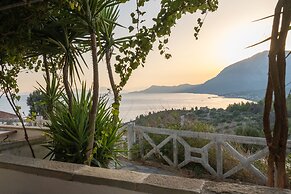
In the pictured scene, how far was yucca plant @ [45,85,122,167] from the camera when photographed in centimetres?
248

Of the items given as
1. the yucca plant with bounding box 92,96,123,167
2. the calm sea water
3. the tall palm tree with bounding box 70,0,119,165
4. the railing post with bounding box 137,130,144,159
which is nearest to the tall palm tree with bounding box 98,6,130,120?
the yucca plant with bounding box 92,96,123,167

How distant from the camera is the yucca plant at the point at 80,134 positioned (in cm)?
248

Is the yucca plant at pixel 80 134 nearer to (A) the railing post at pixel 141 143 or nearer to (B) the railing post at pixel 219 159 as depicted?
(B) the railing post at pixel 219 159

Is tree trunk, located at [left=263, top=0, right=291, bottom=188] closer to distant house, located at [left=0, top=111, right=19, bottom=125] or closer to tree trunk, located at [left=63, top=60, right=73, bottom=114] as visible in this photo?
tree trunk, located at [left=63, top=60, right=73, bottom=114]

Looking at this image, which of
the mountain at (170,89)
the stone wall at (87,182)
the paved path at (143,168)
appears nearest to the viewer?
the stone wall at (87,182)

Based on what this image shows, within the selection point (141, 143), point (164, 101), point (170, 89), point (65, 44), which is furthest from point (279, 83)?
point (164, 101)

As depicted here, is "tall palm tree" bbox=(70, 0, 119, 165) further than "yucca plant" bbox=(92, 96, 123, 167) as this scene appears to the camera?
No

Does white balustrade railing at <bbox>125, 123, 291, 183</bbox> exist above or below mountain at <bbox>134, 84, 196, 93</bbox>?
below

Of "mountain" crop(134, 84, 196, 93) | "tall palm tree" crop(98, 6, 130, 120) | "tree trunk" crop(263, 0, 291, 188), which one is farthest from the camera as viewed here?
"mountain" crop(134, 84, 196, 93)

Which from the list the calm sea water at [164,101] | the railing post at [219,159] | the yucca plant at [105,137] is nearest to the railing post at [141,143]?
the calm sea water at [164,101]

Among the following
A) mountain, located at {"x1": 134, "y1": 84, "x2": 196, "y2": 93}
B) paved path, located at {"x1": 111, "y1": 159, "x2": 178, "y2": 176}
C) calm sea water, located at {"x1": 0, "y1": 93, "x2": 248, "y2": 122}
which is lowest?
paved path, located at {"x1": 111, "y1": 159, "x2": 178, "y2": 176}

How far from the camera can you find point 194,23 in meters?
1.82

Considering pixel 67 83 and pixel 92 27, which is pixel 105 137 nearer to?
pixel 67 83

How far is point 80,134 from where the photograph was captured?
248cm
